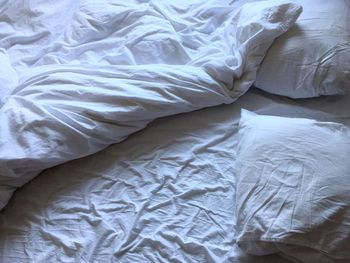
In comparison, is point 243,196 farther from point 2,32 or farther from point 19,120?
point 2,32

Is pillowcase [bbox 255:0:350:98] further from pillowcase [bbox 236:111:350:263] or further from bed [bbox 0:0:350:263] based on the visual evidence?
pillowcase [bbox 236:111:350:263]

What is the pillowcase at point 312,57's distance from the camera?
4.07ft

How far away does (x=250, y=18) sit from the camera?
1354 millimetres

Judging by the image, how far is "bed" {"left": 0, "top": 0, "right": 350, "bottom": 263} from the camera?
38.6 inches

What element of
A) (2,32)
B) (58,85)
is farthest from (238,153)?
(2,32)

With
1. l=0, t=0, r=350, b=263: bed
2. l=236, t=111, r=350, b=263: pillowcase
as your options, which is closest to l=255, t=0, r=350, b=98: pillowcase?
l=0, t=0, r=350, b=263: bed

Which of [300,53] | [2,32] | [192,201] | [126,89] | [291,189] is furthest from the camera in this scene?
[2,32]

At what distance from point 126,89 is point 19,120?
298mm

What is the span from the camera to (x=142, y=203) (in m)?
1.04

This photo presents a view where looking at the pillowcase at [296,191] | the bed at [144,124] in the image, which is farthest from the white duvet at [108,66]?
the pillowcase at [296,191]

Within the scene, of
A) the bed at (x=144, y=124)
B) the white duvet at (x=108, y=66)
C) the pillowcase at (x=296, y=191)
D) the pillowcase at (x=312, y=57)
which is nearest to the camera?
the pillowcase at (x=296, y=191)

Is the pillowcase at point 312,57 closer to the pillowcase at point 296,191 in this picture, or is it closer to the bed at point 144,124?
the bed at point 144,124

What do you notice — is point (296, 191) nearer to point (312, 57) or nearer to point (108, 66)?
point (312, 57)

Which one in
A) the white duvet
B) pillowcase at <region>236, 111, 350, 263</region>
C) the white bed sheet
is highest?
the white duvet
